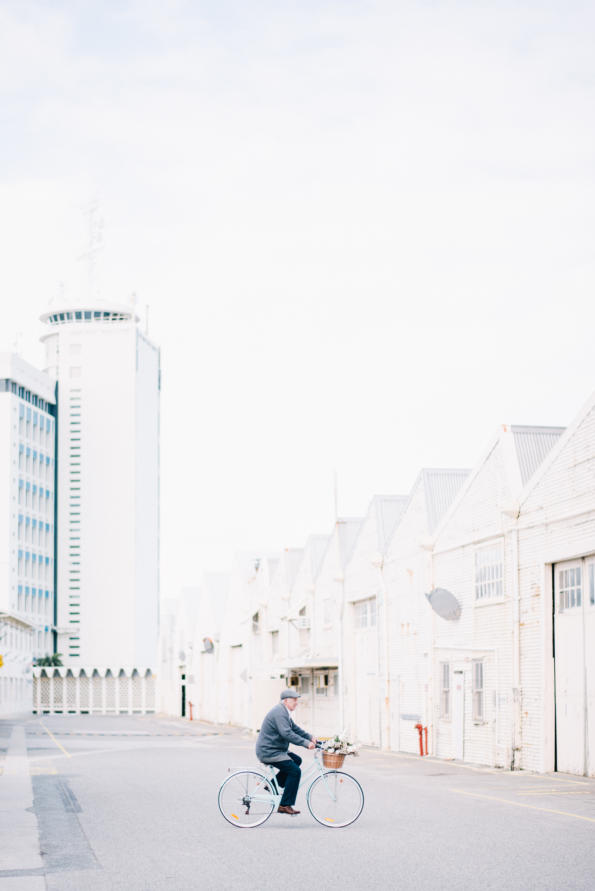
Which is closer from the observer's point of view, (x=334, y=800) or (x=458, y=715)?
(x=334, y=800)

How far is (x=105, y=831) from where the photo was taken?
14633 millimetres

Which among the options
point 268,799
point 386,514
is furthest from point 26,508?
point 268,799

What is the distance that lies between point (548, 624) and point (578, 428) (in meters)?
4.18

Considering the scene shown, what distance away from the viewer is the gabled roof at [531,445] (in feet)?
92.5

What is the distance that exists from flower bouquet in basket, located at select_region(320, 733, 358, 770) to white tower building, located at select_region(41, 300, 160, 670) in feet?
393

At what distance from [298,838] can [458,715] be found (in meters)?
18.0

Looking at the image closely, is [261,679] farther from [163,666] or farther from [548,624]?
[163,666]

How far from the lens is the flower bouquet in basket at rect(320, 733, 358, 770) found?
14.7 meters

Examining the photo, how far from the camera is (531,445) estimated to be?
28.9 meters

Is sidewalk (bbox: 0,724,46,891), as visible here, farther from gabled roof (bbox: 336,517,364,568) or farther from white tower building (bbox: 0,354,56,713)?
white tower building (bbox: 0,354,56,713)

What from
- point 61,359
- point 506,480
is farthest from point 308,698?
point 61,359

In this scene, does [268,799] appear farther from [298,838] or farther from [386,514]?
[386,514]

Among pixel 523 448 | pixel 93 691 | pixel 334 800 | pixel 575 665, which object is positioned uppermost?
pixel 523 448

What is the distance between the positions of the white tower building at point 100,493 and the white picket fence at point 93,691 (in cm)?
1800
